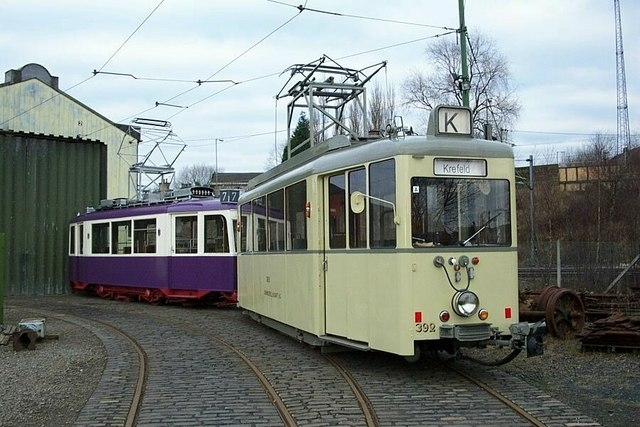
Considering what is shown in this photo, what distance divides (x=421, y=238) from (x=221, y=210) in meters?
10.0

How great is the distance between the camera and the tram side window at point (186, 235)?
17.2 m

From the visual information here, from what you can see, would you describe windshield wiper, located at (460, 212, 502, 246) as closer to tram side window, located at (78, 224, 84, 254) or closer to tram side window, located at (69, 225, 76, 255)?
tram side window, located at (78, 224, 84, 254)

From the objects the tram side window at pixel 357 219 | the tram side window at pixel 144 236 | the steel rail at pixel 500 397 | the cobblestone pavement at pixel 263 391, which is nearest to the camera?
the steel rail at pixel 500 397

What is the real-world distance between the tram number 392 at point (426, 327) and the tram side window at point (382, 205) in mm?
876

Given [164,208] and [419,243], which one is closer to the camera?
[419,243]

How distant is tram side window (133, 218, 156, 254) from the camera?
1827cm

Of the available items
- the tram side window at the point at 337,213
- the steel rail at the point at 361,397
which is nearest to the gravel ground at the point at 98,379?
the steel rail at the point at 361,397

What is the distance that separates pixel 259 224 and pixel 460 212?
496 cm

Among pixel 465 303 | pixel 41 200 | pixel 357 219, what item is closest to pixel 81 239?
pixel 41 200

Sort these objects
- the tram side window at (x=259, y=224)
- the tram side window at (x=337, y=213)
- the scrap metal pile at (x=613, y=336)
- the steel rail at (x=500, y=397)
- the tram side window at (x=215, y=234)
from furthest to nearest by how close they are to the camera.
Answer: the tram side window at (x=215, y=234), the tram side window at (x=259, y=224), the scrap metal pile at (x=613, y=336), the tram side window at (x=337, y=213), the steel rail at (x=500, y=397)

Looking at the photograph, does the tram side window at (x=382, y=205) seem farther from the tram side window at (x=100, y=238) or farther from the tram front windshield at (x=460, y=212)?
the tram side window at (x=100, y=238)

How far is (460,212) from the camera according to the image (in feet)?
25.1

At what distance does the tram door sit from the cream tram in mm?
12

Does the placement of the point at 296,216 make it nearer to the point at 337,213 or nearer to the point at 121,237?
the point at 337,213
